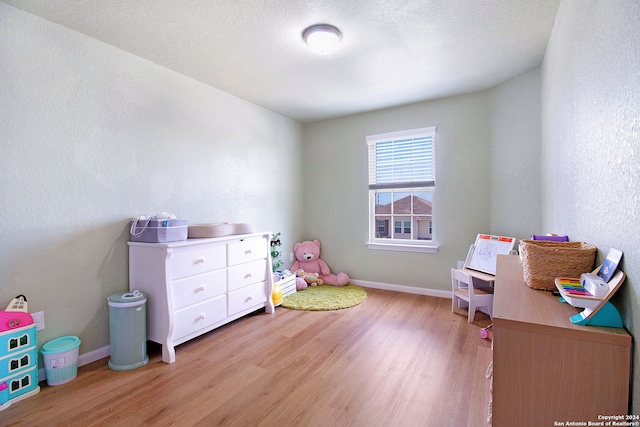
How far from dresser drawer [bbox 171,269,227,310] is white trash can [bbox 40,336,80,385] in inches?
26.2

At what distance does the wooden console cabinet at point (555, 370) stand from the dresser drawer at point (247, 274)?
93.9 inches

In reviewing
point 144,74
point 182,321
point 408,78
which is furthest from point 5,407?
point 408,78

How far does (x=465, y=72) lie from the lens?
294 cm

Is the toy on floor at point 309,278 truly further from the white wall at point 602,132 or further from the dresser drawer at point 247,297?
the white wall at point 602,132

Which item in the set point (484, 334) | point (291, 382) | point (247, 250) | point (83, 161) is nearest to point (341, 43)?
point (247, 250)

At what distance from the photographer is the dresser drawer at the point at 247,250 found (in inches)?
112

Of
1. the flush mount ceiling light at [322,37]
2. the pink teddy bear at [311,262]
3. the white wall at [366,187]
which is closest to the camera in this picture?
the flush mount ceiling light at [322,37]

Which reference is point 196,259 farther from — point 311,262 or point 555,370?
point 555,370

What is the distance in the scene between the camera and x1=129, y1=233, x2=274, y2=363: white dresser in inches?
88.8

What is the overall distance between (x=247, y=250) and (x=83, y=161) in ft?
4.98

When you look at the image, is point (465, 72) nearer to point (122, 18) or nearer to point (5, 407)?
point (122, 18)

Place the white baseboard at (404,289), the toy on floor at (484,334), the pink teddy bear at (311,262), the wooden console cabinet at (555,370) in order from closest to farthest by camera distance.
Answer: the wooden console cabinet at (555,370)
the toy on floor at (484,334)
the white baseboard at (404,289)
the pink teddy bear at (311,262)

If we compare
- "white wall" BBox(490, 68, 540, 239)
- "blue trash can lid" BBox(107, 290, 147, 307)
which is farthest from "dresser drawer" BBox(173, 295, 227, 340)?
"white wall" BBox(490, 68, 540, 239)

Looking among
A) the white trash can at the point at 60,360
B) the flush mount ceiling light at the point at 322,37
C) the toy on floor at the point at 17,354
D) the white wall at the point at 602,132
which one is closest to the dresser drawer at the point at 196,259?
the white trash can at the point at 60,360
